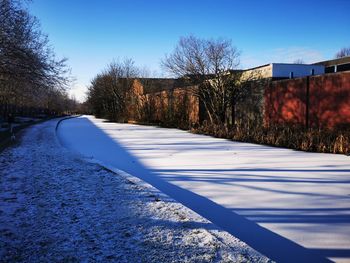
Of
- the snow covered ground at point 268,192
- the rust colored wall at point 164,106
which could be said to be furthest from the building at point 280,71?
the snow covered ground at point 268,192

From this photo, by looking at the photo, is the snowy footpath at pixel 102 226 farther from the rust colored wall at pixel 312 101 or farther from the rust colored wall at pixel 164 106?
the rust colored wall at pixel 164 106

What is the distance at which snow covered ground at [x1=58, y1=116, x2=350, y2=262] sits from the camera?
465 centimetres

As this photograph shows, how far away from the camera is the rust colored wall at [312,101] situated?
13935 millimetres

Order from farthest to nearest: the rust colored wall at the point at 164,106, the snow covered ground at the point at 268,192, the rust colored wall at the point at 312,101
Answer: the rust colored wall at the point at 164,106, the rust colored wall at the point at 312,101, the snow covered ground at the point at 268,192

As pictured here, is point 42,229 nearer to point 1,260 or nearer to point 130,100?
point 1,260

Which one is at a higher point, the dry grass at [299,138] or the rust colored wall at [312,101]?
the rust colored wall at [312,101]

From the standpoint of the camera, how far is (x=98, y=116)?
2731 inches

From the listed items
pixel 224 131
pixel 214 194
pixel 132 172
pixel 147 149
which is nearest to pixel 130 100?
pixel 224 131

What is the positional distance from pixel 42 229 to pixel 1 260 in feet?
3.24

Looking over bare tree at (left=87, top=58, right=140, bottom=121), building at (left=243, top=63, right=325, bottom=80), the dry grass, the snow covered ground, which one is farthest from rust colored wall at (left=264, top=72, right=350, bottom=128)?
bare tree at (left=87, top=58, right=140, bottom=121)

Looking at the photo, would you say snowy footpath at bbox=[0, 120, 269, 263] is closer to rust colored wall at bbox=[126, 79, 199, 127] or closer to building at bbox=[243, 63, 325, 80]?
building at bbox=[243, 63, 325, 80]

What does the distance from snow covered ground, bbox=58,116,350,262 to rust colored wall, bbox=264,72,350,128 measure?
2.99m

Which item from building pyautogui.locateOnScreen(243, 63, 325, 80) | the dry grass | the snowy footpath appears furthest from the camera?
building pyautogui.locateOnScreen(243, 63, 325, 80)

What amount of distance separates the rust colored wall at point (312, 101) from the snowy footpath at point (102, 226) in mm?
9168
